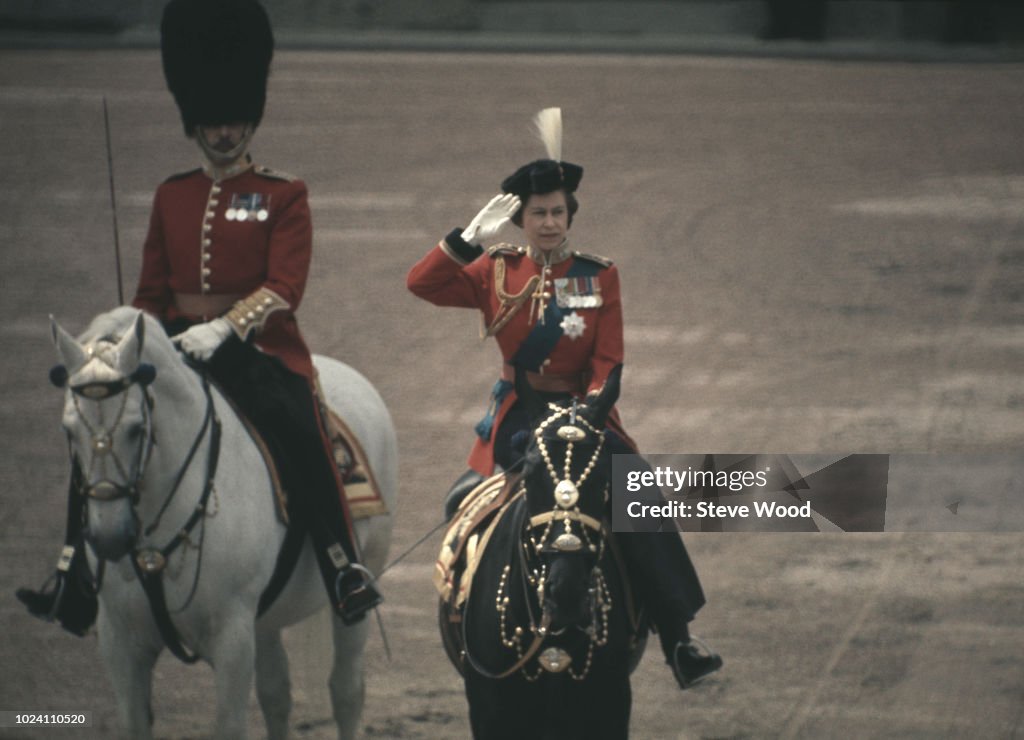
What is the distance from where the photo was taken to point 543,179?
23.3 feet

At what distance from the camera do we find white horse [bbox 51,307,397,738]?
6379 mm

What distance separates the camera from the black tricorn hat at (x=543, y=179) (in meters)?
7.10

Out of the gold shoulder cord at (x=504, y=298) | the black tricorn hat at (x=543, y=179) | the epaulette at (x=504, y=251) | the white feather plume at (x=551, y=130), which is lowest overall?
the gold shoulder cord at (x=504, y=298)

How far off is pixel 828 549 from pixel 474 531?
14.9ft

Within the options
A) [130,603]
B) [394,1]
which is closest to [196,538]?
[130,603]

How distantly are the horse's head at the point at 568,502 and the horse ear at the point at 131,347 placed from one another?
1299mm

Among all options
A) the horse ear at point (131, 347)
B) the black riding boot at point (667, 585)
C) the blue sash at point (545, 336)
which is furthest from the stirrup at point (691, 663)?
the horse ear at point (131, 347)

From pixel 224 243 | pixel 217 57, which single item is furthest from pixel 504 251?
pixel 217 57

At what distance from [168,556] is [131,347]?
903 mm

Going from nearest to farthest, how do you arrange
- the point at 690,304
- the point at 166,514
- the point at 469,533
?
the point at 166,514 → the point at 469,533 → the point at 690,304

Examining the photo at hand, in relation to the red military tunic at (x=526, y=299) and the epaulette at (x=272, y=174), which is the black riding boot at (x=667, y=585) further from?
the epaulette at (x=272, y=174)

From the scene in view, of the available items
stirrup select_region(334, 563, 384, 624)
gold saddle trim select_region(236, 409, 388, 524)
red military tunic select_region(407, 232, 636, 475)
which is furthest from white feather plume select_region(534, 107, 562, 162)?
stirrup select_region(334, 563, 384, 624)

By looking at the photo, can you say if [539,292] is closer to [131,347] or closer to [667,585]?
[667,585]

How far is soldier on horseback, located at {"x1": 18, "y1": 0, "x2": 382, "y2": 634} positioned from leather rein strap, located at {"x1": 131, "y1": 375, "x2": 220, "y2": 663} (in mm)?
406
